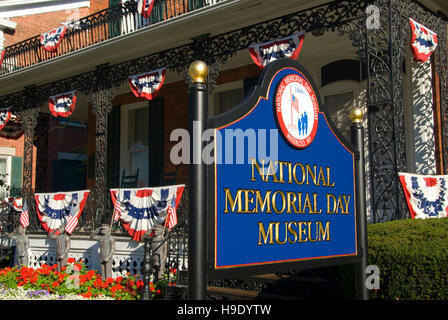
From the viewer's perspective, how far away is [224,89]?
1386cm

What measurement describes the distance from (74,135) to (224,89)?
10.9 meters

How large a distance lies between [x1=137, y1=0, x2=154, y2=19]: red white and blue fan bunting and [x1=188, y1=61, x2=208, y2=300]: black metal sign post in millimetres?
9933

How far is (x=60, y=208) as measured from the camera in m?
12.1

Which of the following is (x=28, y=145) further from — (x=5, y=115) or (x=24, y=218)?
(x=24, y=218)

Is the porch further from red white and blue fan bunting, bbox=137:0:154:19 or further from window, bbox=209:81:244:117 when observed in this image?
red white and blue fan bunting, bbox=137:0:154:19

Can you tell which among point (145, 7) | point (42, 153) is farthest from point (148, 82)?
point (42, 153)

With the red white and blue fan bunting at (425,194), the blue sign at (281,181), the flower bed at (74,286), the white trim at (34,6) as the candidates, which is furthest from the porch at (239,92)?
the blue sign at (281,181)

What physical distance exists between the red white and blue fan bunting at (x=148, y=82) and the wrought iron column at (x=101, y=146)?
111cm

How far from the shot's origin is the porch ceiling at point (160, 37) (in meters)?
10.0

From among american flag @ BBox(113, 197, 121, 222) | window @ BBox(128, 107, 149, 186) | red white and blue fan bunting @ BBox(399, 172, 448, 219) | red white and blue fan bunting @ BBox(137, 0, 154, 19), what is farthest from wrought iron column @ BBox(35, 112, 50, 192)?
red white and blue fan bunting @ BBox(399, 172, 448, 219)

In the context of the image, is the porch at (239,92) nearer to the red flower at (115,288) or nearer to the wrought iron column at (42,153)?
the wrought iron column at (42,153)

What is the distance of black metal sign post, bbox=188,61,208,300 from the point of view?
7.72 feet

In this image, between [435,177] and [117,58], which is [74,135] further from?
[435,177]
